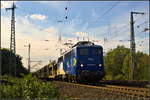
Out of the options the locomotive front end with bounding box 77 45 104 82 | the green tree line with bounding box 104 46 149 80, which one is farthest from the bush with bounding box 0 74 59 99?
the green tree line with bounding box 104 46 149 80

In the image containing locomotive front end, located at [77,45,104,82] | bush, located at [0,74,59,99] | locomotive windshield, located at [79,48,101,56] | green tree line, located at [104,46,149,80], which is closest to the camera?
bush, located at [0,74,59,99]

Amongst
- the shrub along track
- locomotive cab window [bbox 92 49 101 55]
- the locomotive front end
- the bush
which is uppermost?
locomotive cab window [bbox 92 49 101 55]

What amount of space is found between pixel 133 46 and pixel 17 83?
93.3 ft

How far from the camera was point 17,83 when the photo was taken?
9.59m

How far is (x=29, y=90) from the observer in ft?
29.6

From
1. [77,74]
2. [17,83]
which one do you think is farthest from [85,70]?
[17,83]

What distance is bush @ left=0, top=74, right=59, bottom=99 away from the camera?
28.7 feet

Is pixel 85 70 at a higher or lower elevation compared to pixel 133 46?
lower

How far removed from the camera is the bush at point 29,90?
344 inches

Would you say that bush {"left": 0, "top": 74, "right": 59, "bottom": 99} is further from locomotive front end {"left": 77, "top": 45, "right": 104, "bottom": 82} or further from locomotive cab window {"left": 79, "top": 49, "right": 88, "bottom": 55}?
locomotive cab window {"left": 79, "top": 49, "right": 88, "bottom": 55}

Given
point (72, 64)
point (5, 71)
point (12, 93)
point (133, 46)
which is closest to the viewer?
point (12, 93)

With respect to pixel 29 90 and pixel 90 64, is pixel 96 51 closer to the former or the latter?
pixel 90 64

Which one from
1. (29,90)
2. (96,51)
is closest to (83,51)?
(96,51)

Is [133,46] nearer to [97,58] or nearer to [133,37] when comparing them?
[133,37]
